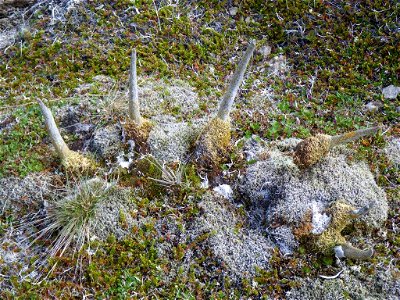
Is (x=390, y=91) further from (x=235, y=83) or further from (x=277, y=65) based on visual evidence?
(x=235, y=83)

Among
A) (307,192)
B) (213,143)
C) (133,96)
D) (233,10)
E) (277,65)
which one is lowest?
(307,192)

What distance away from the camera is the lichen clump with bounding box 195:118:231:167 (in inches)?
179

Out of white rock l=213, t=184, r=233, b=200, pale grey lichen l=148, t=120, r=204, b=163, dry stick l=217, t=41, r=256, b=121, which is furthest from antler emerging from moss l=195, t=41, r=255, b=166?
white rock l=213, t=184, r=233, b=200

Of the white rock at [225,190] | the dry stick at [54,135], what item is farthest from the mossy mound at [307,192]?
the dry stick at [54,135]

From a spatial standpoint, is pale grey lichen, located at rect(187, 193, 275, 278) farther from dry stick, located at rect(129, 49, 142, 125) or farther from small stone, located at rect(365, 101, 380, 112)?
small stone, located at rect(365, 101, 380, 112)

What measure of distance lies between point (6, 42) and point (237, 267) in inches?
159

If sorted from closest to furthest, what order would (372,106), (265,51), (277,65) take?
(372,106) < (277,65) < (265,51)

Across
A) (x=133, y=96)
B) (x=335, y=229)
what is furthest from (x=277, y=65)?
(x=335, y=229)

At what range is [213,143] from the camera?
180 inches

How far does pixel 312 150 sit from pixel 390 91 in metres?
1.51

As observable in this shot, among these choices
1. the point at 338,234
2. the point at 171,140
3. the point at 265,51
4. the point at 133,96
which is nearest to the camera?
the point at 338,234

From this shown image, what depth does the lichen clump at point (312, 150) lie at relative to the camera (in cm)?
441

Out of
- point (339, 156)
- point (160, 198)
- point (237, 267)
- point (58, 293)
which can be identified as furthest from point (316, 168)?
point (58, 293)

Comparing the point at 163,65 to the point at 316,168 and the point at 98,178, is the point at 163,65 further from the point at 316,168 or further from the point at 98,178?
the point at 316,168
